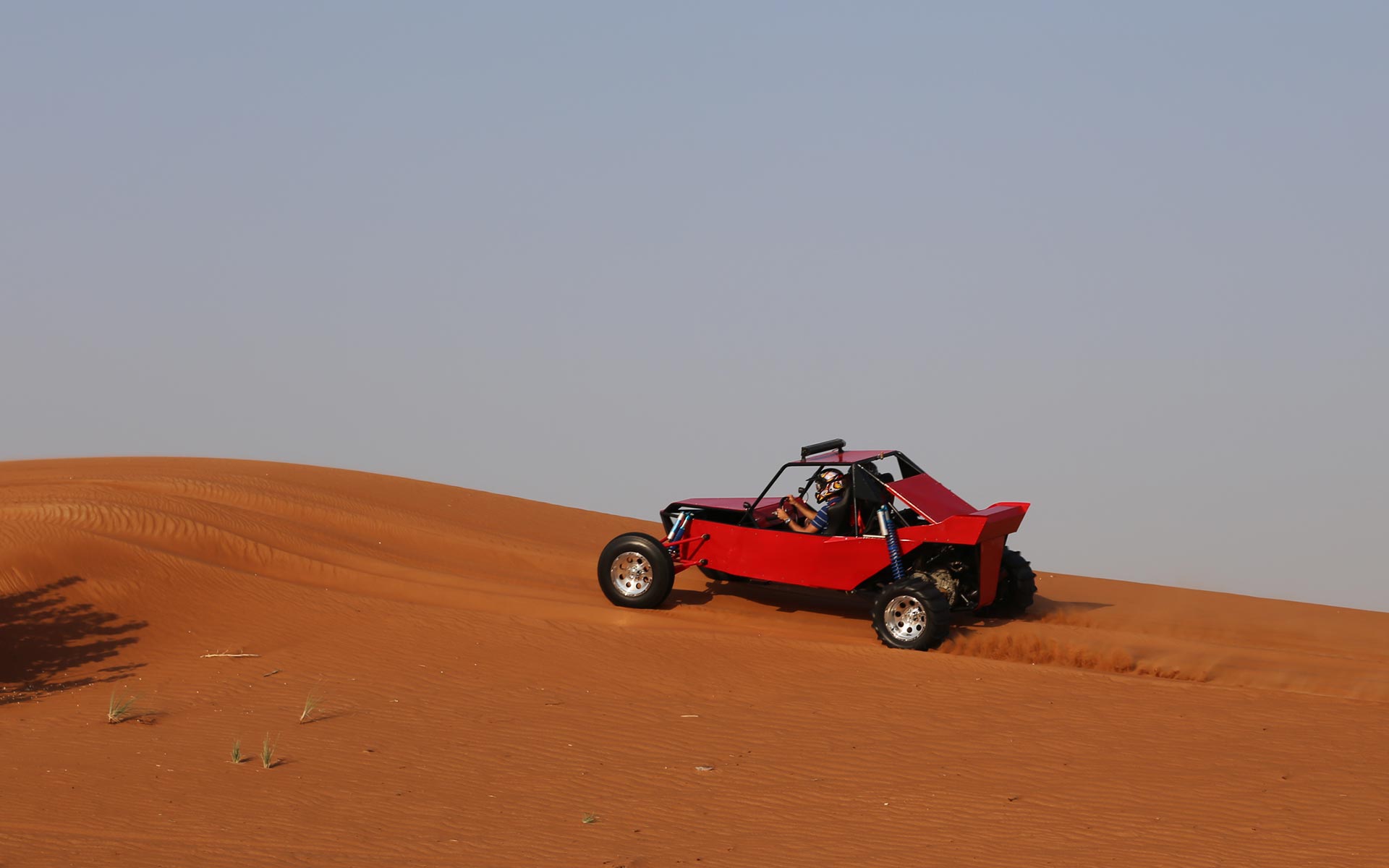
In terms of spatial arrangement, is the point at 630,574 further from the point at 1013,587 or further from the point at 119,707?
the point at 119,707

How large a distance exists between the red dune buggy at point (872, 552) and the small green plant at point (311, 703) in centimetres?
371

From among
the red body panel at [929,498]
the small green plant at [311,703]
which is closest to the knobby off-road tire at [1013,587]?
the red body panel at [929,498]

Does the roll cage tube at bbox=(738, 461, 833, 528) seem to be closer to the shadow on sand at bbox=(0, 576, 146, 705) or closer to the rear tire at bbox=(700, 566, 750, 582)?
the rear tire at bbox=(700, 566, 750, 582)

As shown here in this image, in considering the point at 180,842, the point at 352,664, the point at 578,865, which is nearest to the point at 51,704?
the point at 352,664

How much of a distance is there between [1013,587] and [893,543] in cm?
216

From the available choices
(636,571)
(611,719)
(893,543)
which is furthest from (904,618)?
(611,719)

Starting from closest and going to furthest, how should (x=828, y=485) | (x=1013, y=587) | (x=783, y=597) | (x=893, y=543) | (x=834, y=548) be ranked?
1. (x=893, y=543)
2. (x=834, y=548)
3. (x=828, y=485)
4. (x=1013, y=587)
5. (x=783, y=597)

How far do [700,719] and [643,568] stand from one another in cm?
362

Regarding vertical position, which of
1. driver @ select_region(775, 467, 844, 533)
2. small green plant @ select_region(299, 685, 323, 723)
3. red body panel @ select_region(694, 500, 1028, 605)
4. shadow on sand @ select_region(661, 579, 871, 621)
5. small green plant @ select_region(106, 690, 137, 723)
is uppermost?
driver @ select_region(775, 467, 844, 533)

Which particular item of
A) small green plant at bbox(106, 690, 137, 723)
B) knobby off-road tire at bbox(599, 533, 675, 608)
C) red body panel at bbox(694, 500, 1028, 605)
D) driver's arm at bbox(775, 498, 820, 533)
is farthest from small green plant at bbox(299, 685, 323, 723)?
driver's arm at bbox(775, 498, 820, 533)

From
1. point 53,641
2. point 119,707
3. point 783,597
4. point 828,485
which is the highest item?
point 828,485

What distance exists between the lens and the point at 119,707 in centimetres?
938

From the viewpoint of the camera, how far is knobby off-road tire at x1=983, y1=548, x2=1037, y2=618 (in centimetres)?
1266

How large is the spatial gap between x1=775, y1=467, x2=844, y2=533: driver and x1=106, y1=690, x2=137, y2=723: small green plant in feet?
20.4
